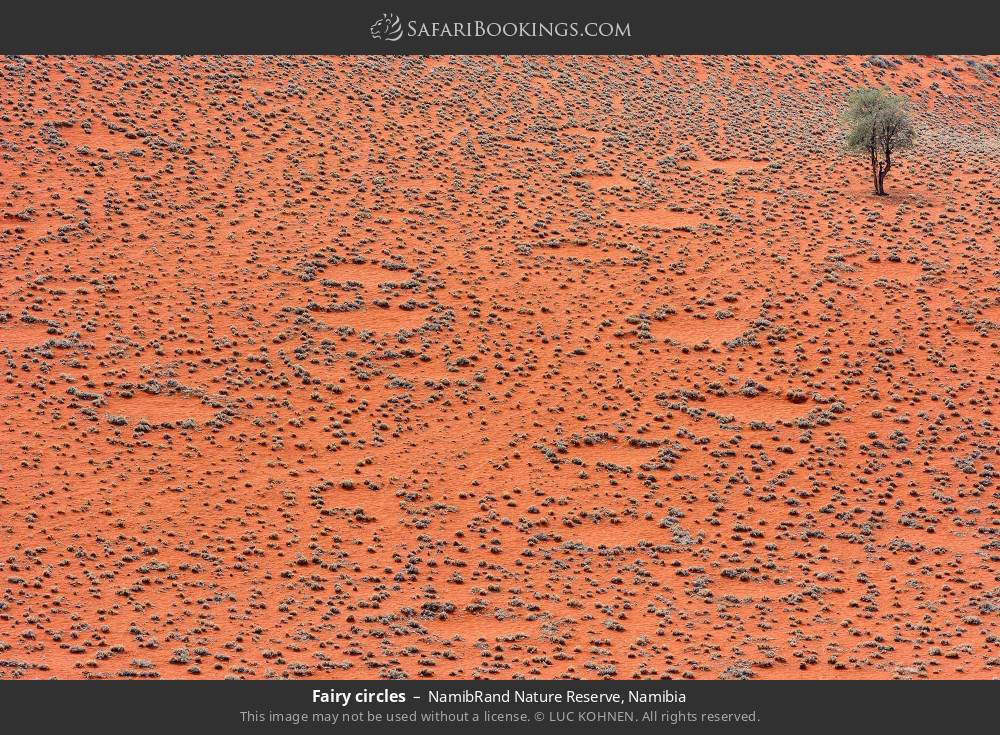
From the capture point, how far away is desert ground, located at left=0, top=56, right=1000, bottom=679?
35.0m

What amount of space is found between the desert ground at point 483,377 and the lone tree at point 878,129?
1246 mm

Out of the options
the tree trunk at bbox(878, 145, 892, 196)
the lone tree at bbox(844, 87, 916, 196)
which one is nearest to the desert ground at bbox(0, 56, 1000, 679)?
the tree trunk at bbox(878, 145, 892, 196)

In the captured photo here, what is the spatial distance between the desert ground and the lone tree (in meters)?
1.25

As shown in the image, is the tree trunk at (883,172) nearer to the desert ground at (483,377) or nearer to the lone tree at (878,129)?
the lone tree at (878,129)

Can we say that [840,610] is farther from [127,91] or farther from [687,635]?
[127,91]

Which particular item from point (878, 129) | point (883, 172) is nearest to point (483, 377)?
point (883, 172)

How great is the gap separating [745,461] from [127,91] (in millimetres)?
31547

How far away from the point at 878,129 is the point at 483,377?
2227cm

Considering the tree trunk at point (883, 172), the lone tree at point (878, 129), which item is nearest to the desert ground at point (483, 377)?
the tree trunk at point (883, 172)

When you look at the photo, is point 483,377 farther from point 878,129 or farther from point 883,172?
point 878,129

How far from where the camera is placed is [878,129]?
190 ft

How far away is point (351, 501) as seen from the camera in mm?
39969

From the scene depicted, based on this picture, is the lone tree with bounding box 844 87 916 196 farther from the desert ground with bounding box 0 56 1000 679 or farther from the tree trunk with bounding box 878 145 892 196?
the desert ground with bounding box 0 56 1000 679

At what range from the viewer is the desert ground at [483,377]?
115ft
